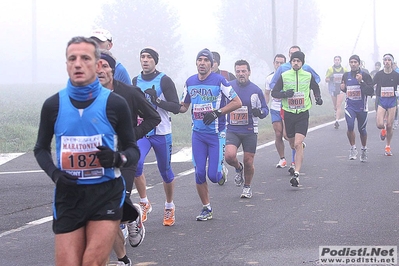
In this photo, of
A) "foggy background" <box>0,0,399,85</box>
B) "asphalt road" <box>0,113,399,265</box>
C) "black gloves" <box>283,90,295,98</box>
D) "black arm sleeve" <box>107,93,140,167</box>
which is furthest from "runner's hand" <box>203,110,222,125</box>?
"foggy background" <box>0,0,399,85</box>

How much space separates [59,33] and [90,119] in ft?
346

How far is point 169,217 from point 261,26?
5990 centimetres

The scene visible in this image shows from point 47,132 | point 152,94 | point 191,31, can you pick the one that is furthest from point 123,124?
point 191,31

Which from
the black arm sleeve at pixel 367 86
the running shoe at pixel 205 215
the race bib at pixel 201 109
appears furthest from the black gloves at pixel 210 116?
the black arm sleeve at pixel 367 86

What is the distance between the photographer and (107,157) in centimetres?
509

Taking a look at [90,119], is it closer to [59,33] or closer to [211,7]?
[59,33]

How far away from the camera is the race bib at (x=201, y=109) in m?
9.62

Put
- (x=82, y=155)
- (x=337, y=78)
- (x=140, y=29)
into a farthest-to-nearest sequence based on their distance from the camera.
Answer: (x=140, y=29)
(x=337, y=78)
(x=82, y=155)

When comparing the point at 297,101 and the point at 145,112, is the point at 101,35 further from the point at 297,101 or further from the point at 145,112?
the point at 297,101

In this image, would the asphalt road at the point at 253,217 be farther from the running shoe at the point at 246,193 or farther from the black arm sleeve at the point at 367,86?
the black arm sleeve at the point at 367,86

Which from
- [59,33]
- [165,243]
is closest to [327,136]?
[165,243]

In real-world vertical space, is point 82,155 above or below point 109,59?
below

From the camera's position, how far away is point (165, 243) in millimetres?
8172

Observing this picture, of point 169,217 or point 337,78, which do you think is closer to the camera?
point 169,217
